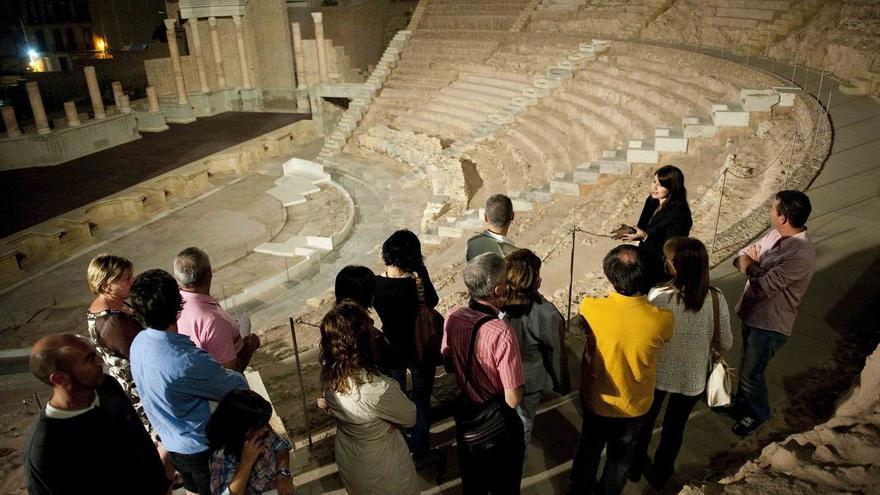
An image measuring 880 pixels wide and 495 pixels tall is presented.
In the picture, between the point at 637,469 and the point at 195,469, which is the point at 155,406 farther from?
the point at 637,469

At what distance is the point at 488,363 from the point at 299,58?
2134 centimetres

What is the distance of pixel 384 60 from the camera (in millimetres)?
20203

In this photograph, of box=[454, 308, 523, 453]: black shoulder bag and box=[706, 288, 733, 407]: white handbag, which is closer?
box=[454, 308, 523, 453]: black shoulder bag

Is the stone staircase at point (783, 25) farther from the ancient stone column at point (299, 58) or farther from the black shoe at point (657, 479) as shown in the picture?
the ancient stone column at point (299, 58)

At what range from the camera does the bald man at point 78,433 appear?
2199mm

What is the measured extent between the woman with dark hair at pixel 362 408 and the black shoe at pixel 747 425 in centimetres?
192

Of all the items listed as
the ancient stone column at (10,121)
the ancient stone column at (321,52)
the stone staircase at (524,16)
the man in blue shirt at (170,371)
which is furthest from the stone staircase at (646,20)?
the ancient stone column at (10,121)

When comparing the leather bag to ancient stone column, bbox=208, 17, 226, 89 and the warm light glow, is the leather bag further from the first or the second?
the warm light glow

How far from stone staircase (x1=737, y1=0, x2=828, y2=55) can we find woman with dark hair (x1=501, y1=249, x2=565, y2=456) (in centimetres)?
1313

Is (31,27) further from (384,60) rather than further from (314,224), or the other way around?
(314,224)

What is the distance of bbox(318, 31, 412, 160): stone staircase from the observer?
59.6ft

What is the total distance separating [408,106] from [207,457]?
652 inches

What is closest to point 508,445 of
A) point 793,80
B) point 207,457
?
point 207,457

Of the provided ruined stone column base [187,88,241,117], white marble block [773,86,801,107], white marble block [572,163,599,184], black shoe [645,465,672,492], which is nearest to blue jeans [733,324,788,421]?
black shoe [645,465,672,492]
